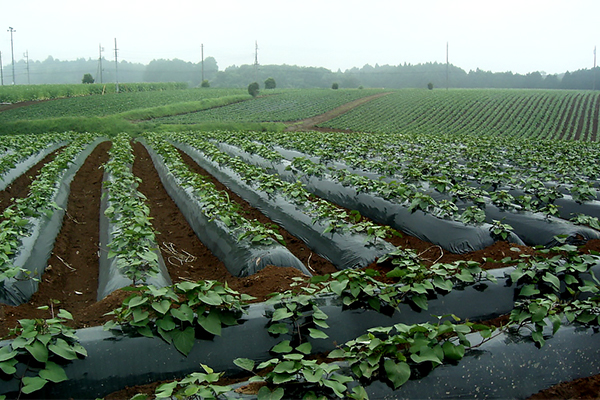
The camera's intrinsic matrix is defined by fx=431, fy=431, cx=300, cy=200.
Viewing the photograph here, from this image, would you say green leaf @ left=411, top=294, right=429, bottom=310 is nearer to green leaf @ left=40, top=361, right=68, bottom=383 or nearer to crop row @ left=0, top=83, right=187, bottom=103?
green leaf @ left=40, top=361, right=68, bottom=383

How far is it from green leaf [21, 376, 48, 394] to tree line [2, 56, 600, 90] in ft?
261

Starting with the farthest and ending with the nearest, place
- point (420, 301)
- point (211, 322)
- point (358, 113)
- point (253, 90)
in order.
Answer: point (253, 90)
point (358, 113)
point (420, 301)
point (211, 322)

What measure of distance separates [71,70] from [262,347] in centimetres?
15233

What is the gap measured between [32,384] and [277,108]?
4851 centimetres

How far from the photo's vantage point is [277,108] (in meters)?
49.7

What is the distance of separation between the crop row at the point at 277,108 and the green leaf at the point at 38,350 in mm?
37820

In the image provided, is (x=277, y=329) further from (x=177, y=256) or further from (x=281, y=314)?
(x=177, y=256)

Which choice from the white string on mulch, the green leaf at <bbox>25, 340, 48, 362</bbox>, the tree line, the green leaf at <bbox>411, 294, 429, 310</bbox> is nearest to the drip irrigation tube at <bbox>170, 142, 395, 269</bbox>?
the green leaf at <bbox>411, 294, 429, 310</bbox>

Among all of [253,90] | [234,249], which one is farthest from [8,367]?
[253,90]

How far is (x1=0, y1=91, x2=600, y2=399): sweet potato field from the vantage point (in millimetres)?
2848

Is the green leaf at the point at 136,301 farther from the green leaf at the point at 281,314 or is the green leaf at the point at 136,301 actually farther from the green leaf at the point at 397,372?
the green leaf at the point at 397,372

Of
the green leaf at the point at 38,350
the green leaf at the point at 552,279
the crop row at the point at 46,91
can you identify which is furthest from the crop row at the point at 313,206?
the crop row at the point at 46,91

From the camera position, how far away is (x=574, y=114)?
42125 mm

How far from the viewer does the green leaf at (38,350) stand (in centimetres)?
269
